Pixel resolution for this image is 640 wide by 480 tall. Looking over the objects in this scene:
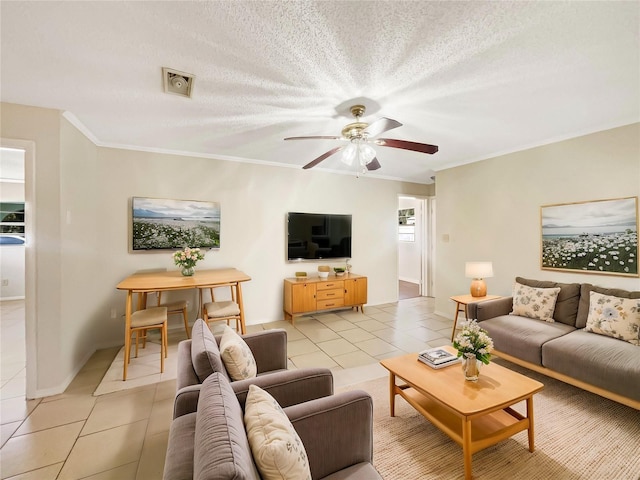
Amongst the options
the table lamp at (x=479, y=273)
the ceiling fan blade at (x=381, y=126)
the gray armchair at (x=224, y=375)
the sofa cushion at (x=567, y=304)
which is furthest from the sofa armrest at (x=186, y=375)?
the sofa cushion at (x=567, y=304)

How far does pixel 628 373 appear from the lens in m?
1.98

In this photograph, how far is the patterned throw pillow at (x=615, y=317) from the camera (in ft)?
7.70

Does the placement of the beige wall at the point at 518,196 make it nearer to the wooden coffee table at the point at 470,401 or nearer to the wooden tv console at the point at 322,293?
the wooden tv console at the point at 322,293

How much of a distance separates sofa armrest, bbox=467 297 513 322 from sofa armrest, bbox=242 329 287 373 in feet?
7.64

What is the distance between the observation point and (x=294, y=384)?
1.55 metres

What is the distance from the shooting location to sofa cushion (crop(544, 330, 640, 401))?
6.56 feet

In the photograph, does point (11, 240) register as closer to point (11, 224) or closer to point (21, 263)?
point (11, 224)

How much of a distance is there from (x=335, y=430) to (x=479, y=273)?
301 cm

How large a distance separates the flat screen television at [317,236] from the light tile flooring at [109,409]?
4.08ft

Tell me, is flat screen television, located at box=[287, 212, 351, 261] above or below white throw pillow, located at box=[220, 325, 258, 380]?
above

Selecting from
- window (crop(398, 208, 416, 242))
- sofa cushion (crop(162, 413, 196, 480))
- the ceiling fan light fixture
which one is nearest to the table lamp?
the ceiling fan light fixture

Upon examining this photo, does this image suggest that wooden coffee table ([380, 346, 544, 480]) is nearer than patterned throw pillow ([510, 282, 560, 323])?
Yes

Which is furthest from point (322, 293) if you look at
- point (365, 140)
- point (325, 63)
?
point (325, 63)

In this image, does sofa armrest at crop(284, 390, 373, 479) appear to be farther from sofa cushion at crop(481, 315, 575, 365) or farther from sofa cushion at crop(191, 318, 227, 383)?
sofa cushion at crop(481, 315, 575, 365)
